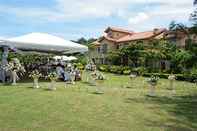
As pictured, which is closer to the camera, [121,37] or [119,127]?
[119,127]

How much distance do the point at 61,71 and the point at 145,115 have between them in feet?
42.9

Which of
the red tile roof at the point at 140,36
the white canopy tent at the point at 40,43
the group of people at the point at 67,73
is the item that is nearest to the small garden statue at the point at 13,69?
the white canopy tent at the point at 40,43

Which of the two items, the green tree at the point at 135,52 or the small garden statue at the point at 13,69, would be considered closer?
the small garden statue at the point at 13,69

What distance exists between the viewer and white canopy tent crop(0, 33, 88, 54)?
22234 mm

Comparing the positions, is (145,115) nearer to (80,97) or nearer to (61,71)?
(80,97)

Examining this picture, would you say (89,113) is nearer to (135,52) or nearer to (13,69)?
(13,69)

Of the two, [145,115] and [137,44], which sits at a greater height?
[137,44]

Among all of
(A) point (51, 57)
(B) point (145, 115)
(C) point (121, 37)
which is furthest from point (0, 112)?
(C) point (121, 37)

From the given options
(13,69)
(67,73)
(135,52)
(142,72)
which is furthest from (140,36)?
(13,69)

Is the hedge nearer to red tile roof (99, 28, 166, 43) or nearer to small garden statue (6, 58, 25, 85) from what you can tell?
small garden statue (6, 58, 25, 85)

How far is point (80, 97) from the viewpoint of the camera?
14742 mm

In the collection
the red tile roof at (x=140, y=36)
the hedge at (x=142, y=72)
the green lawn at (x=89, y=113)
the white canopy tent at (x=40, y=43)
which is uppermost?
the red tile roof at (x=140, y=36)

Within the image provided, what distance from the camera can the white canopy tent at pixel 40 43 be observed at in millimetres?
22234

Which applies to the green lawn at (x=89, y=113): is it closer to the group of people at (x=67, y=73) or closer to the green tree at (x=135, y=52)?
the group of people at (x=67, y=73)
